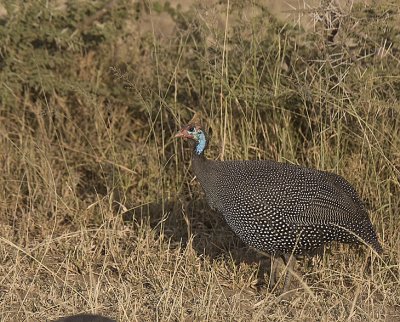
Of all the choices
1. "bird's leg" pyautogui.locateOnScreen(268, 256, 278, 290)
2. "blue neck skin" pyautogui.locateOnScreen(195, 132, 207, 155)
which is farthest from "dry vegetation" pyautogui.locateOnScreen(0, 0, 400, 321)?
"blue neck skin" pyautogui.locateOnScreen(195, 132, 207, 155)

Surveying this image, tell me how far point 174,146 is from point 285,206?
137cm

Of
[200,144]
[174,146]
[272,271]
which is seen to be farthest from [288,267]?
[174,146]

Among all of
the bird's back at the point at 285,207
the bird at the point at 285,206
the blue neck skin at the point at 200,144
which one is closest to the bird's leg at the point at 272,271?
the bird at the point at 285,206

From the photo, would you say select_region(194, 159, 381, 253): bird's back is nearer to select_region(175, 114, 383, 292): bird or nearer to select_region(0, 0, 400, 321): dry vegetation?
select_region(175, 114, 383, 292): bird

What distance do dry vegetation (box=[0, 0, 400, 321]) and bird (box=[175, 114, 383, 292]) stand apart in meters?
0.22

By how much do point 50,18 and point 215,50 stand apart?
1173 mm

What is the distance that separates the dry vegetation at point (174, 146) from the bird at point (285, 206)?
0.22m

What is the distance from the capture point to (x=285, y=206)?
4.85 meters

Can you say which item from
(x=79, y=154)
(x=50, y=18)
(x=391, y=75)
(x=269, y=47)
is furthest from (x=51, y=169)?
(x=391, y=75)

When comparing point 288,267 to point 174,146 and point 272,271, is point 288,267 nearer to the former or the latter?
point 272,271

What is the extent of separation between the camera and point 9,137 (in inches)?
257

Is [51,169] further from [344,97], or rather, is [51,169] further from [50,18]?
[344,97]

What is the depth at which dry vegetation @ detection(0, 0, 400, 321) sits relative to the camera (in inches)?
191

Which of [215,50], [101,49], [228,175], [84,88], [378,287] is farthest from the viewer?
[101,49]
